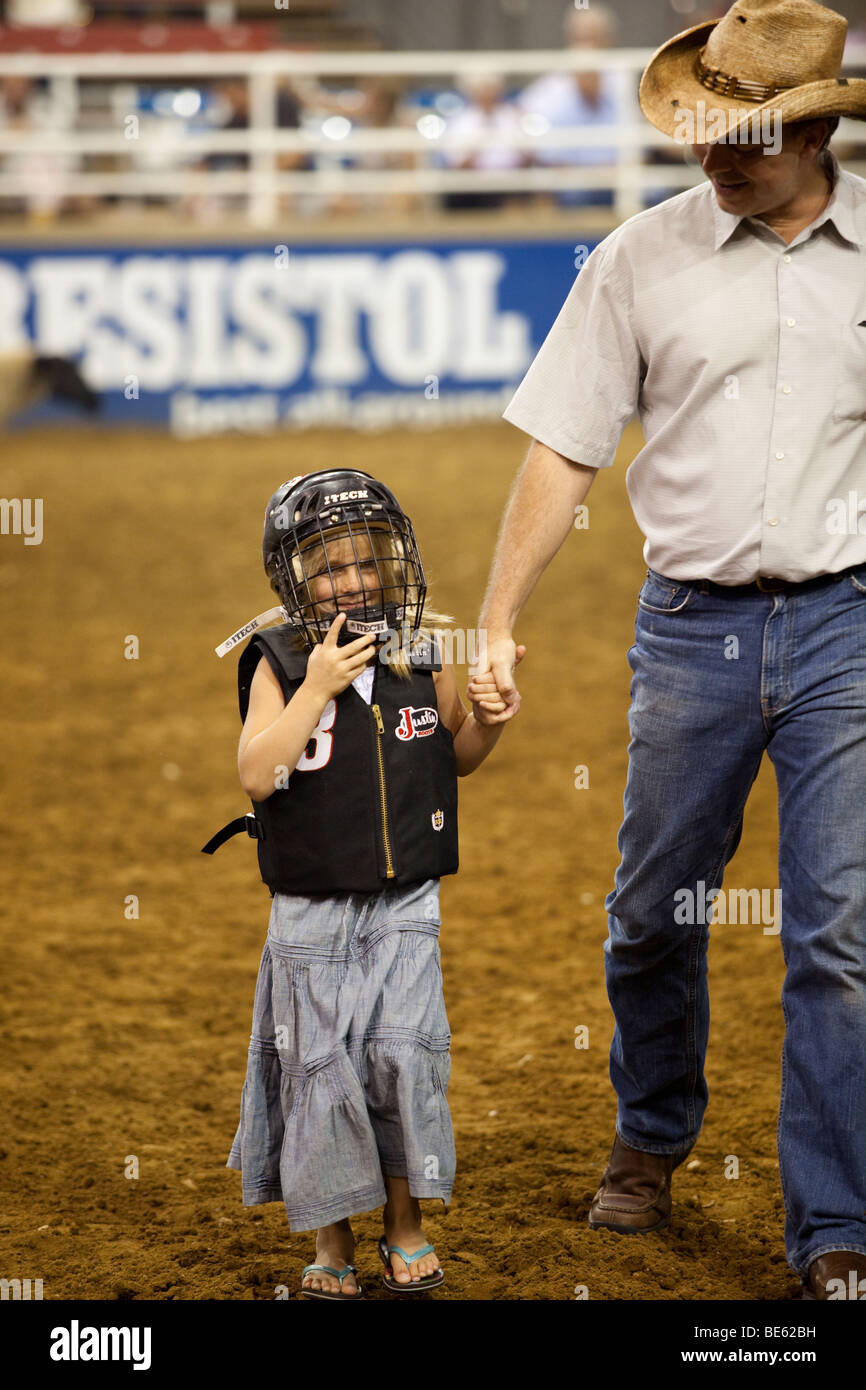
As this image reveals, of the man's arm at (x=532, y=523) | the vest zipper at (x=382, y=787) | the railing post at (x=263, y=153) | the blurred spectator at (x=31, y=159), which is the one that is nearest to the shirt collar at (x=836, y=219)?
the man's arm at (x=532, y=523)

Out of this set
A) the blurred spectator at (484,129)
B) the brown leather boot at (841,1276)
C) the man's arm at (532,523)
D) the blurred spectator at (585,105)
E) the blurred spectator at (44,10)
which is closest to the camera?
the brown leather boot at (841,1276)

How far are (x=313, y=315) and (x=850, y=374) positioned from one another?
11596 millimetres

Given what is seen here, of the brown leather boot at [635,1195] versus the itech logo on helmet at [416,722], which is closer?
the itech logo on helmet at [416,722]

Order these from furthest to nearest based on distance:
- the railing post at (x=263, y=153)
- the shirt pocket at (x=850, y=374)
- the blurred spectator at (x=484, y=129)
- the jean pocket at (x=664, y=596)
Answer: the railing post at (x=263, y=153), the blurred spectator at (x=484, y=129), the jean pocket at (x=664, y=596), the shirt pocket at (x=850, y=374)

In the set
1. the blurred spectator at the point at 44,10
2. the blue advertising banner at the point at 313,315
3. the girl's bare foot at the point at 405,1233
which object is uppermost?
the blurred spectator at the point at 44,10

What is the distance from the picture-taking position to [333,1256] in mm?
3031

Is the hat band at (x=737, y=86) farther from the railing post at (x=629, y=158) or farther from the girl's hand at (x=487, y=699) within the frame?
the railing post at (x=629, y=158)

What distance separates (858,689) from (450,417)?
11.6m

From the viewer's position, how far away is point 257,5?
2073 cm

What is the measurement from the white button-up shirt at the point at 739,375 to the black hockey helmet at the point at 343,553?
18.7 inches

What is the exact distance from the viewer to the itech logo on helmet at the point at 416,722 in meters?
3.04

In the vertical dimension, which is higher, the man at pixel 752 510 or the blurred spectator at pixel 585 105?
the blurred spectator at pixel 585 105

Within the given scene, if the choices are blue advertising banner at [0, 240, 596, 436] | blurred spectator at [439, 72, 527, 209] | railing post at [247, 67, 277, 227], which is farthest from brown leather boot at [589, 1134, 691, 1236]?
railing post at [247, 67, 277, 227]

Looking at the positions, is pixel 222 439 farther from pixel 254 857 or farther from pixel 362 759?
pixel 362 759
